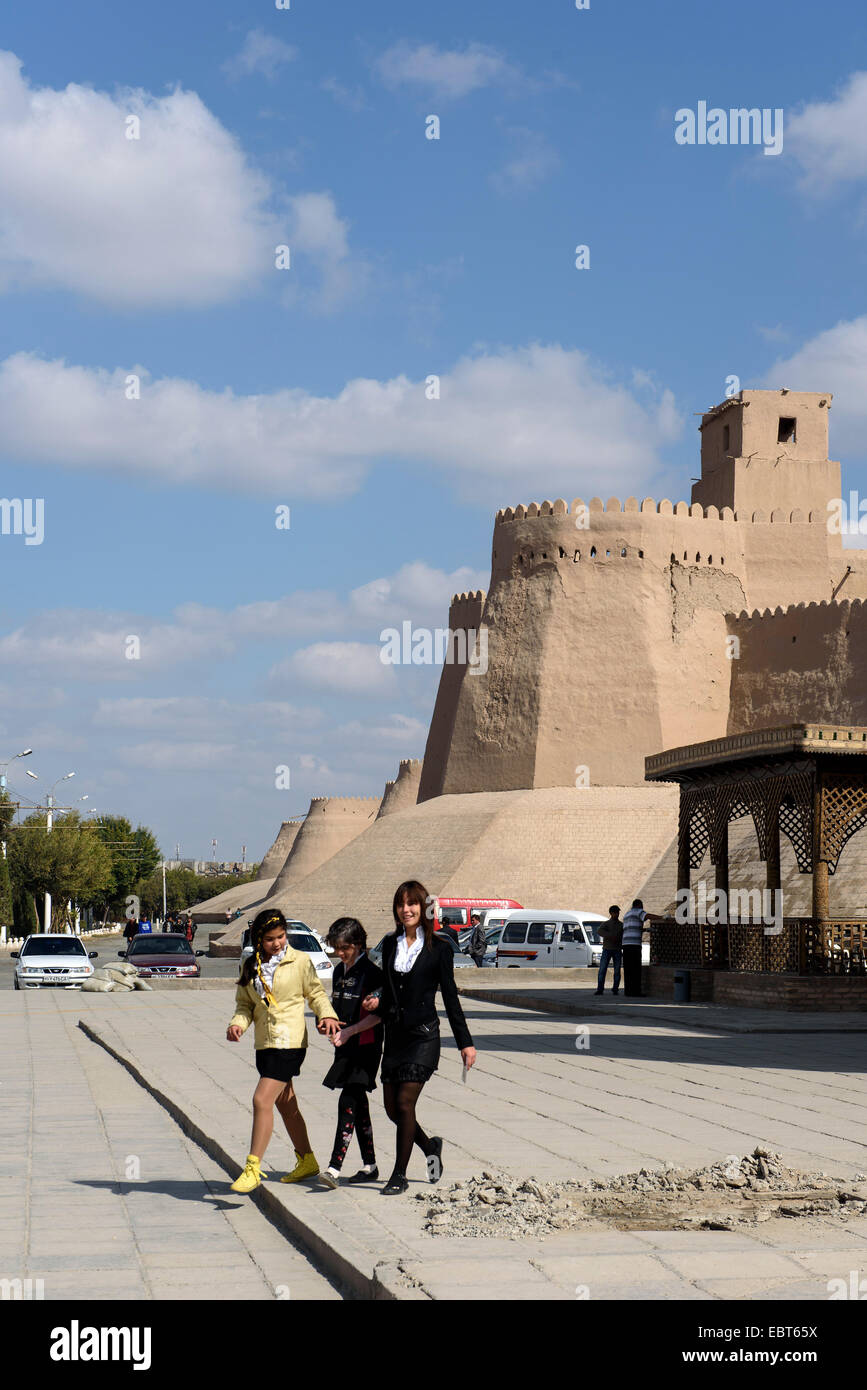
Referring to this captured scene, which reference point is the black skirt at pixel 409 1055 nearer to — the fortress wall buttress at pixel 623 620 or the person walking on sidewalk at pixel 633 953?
the person walking on sidewalk at pixel 633 953

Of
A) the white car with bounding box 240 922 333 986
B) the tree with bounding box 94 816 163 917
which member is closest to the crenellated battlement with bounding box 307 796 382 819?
the tree with bounding box 94 816 163 917

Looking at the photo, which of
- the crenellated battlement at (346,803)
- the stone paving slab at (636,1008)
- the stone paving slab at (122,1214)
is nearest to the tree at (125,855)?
the crenellated battlement at (346,803)

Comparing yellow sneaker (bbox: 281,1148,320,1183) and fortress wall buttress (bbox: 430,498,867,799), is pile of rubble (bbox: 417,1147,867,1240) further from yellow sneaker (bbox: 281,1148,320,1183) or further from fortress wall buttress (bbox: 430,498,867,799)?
fortress wall buttress (bbox: 430,498,867,799)

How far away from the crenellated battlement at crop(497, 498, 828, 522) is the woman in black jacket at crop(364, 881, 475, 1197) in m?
42.2

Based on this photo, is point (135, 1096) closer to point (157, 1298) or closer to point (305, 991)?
point (305, 991)

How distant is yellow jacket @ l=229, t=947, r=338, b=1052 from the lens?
788 centimetres

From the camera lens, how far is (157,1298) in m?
5.74

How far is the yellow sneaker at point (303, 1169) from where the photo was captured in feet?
26.1

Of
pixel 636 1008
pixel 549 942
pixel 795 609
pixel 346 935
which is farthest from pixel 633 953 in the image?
pixel 795 609

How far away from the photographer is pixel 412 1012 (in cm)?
780

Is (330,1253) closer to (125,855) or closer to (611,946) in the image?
(611,946)

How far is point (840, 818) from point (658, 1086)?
9.37 metres
